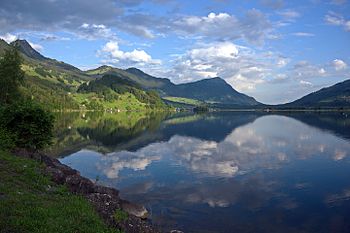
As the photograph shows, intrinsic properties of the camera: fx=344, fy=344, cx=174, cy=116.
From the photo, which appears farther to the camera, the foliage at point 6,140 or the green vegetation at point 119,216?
the foliage at point 6,140

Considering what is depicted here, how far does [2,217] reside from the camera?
16.3m

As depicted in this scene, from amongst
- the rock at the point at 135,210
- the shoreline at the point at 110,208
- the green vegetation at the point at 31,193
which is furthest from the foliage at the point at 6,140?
the rock at the point at 135,210

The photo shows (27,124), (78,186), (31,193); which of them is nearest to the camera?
Result: (31,193)

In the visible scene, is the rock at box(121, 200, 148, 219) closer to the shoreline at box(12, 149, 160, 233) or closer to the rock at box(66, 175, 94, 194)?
the shoreline at box(12, 149, 160, 233)

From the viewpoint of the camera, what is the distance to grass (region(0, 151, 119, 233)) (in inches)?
637

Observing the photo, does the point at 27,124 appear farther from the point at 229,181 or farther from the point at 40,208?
the point at 229,181

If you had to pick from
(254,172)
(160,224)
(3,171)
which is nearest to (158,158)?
(254,172)

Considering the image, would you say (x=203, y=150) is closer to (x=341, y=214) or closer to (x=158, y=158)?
→ (x=158, y=158)

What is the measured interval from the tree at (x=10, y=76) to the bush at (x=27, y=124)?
164ft

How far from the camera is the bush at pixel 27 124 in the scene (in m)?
42.2

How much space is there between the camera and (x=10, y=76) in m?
91.0

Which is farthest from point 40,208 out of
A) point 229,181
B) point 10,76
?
point 10,76

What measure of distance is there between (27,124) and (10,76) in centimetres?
5585

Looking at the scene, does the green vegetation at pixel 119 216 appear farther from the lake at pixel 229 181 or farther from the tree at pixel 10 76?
the tree at pixel 10 76
